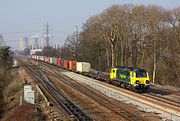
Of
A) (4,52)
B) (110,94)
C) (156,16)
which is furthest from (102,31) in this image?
(110,94)

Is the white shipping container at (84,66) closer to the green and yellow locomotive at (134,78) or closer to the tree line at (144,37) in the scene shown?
the tree line at (144,37)

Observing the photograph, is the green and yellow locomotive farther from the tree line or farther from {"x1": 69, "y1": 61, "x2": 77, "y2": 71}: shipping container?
{"x1": 69, "y1": 61, "x2": 77, "y2": 71}: shipping container

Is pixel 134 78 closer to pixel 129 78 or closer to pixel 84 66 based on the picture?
pixel 129 78

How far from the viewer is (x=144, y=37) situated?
6053 centimetres

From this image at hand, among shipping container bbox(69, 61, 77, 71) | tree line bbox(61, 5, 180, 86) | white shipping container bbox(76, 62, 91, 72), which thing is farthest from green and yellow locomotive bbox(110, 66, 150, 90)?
shipping container bbox(69, 61, 77, 71)

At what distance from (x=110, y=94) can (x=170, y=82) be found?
63.3ft

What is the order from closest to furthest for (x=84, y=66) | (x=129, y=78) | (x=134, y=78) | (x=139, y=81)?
(x=139, y=81) → (x=134, y=78) → (x=129, y=78) → (x=84, y=66)

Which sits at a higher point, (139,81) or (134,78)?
(134,78)

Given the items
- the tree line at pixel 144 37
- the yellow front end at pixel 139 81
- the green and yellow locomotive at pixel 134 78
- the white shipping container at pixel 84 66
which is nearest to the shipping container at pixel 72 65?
the white shipping container at pixel 84 66

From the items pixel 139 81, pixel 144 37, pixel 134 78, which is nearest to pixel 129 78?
pixel 134 78

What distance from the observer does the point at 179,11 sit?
178 ft

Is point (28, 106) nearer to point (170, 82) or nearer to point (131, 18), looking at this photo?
point (170, 82)

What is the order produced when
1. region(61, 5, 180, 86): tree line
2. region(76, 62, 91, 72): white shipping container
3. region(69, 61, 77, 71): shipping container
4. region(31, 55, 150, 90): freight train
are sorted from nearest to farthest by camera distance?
region(31, 55, 150, 90): freight train < region(61, 5, 180, 86): tree line < region(76, 62, 91, 72): white shipping container < region(69, 61, 77, 71): shipping container

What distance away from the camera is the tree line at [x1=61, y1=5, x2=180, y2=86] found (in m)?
53.3
